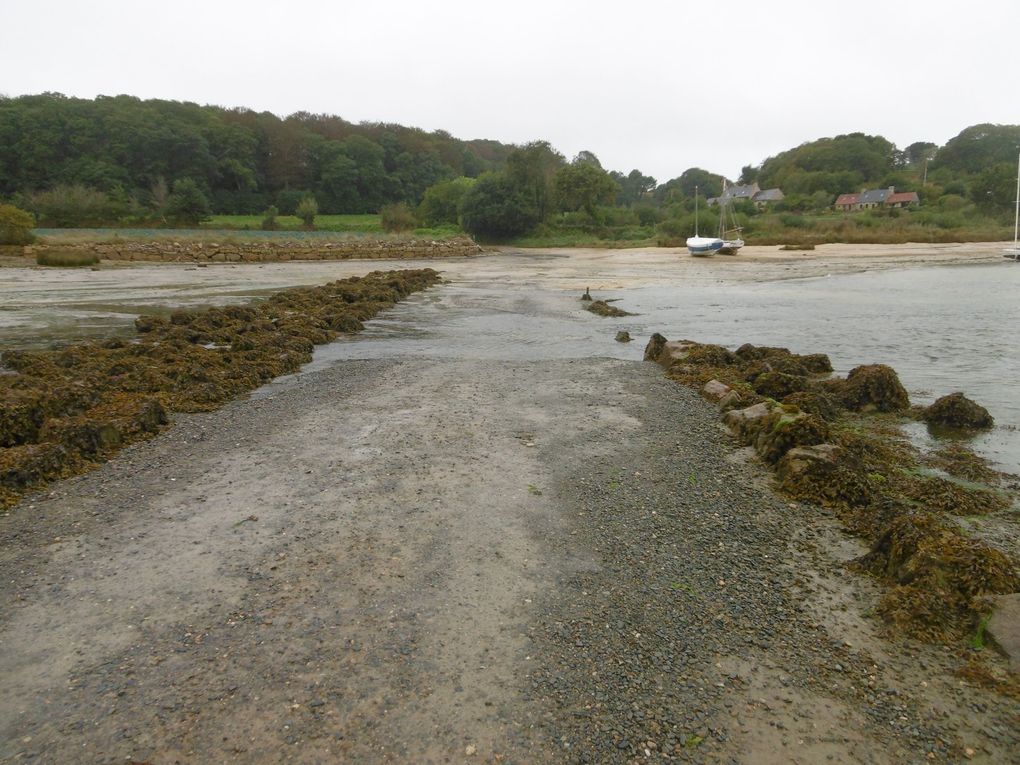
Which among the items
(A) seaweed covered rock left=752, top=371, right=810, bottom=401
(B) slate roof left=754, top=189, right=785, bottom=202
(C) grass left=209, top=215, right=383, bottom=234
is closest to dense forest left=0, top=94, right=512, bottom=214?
(C) grass left=209, top=215, right=383, bottom=234

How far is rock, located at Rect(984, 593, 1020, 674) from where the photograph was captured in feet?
10.1

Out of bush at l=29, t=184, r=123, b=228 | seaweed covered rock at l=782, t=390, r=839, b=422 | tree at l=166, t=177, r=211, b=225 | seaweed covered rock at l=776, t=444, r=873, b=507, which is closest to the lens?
seaweed covered rock at l=776, t=444, r=873, b=507

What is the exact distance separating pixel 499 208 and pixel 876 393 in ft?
226

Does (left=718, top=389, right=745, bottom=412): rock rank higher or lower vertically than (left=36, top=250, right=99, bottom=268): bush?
lower

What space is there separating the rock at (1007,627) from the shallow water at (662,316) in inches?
129

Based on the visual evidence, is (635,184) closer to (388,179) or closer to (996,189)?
(388,179)

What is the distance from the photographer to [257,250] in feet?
151

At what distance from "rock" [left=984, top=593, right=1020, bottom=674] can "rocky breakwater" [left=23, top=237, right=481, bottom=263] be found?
1745 inches

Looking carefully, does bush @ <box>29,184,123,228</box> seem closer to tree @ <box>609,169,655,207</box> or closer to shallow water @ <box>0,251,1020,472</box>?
shallow water @ <box>0,251,1020,472</box>

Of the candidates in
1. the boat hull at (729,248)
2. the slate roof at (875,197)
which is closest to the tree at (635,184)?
the slate roof at (875,197)

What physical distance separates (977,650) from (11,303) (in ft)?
77.7

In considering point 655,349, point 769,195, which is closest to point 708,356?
point 655,349

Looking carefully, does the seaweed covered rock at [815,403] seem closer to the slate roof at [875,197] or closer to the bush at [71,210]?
the bush at [71,210]

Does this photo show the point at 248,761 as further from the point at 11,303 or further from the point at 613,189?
the point at 613,189
